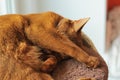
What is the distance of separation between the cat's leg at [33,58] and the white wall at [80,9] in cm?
88

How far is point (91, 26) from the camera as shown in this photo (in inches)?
69.6

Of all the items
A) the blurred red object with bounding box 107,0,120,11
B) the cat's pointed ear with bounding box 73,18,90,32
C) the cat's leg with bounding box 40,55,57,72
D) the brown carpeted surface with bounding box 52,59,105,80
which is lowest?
the blurred red object with bounding box 107,0,120,11

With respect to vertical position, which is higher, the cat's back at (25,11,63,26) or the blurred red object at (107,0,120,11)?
the cat's back at (25,11,63,26)

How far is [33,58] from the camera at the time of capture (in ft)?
1.73

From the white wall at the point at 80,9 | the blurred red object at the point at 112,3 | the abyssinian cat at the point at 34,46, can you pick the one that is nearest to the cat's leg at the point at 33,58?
the abyssinian cat at the point at 34,46

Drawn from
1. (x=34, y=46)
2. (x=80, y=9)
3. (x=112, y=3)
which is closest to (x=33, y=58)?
(x=34, y=46)

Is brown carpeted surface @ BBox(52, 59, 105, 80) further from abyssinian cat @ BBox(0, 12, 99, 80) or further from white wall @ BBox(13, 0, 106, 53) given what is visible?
white wall @ BBox(13, 0, 106, 53)

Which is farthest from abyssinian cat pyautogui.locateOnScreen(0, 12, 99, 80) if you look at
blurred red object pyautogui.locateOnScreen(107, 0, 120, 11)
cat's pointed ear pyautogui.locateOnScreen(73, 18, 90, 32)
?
blurred red object pyautogui.locateOnScreen(107, 0, 120, 11)

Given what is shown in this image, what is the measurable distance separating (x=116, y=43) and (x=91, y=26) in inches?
12.4

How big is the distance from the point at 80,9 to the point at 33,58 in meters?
1.20

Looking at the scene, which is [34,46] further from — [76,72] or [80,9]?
[80,9]

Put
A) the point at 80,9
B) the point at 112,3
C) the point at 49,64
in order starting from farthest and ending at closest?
the point at 112,3, the point at 80,9, the point at 49,64

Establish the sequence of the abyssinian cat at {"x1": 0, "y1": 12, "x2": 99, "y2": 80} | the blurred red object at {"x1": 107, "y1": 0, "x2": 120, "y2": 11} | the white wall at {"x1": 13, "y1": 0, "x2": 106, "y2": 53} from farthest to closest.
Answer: the blurred red object at {"x1": 107, "y1": 0, "x2": 120, "y2": 11}, the white wall at {"x1": 13, "y1": 0, "x2": 106, "y2": 53}, the abyssinian cat at {"x1": 0, "y1": 12, "x2": 99, "y2": 80}

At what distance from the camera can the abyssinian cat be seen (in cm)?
51
